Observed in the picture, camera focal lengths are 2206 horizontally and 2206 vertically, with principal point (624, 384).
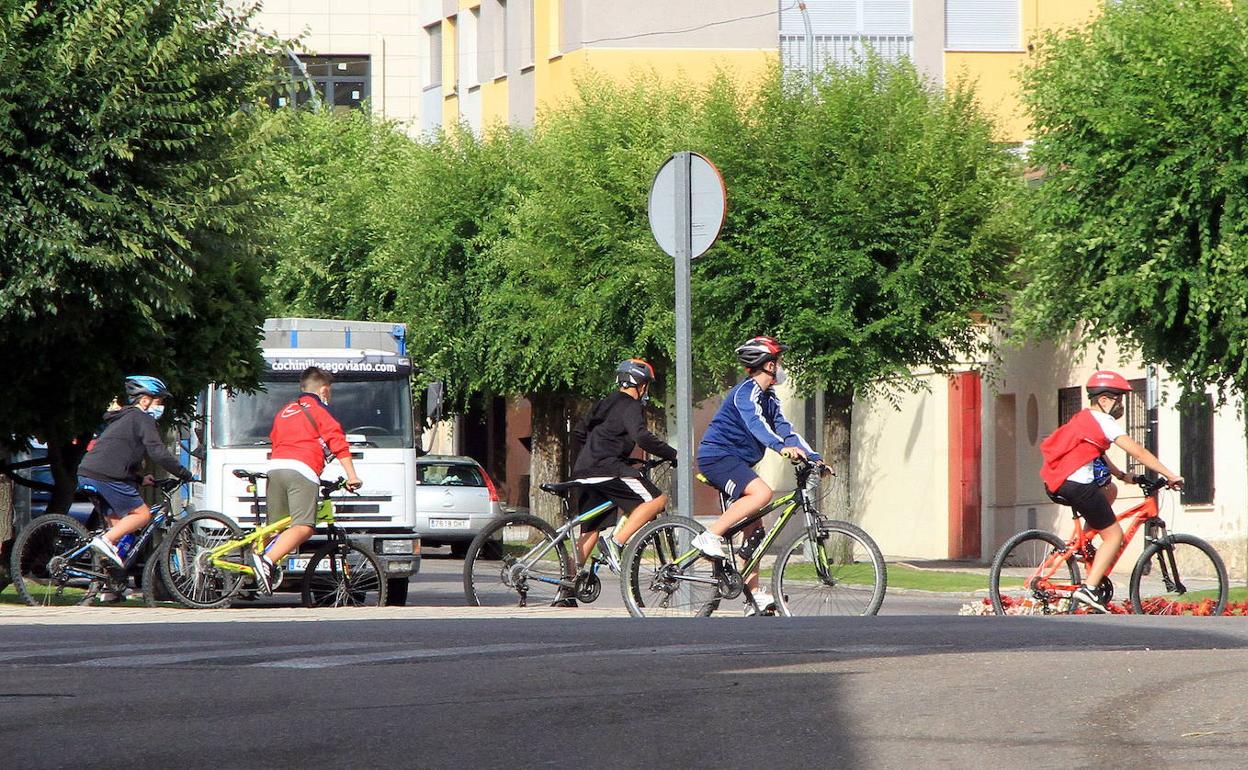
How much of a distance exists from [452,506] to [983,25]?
15.9 m

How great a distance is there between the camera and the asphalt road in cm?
673

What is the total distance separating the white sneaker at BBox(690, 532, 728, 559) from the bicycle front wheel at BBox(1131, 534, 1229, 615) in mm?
3071

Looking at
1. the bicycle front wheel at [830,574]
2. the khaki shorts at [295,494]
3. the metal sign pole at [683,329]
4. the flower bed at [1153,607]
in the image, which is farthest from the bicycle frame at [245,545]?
the flower bed at [1153,607]

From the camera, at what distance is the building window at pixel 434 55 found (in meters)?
51.5

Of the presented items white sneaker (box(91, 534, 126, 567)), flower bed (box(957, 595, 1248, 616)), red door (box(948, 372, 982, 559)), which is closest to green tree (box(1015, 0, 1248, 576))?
flower bed (box(957, 595, 1248, 616))

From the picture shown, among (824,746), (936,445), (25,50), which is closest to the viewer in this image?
(824,746)

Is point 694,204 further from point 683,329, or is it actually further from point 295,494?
point 295,494

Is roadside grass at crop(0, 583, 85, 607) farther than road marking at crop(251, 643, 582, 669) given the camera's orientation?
Yes

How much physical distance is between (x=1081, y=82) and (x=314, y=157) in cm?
3064

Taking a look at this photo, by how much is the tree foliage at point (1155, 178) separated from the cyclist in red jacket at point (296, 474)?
30.1 ft

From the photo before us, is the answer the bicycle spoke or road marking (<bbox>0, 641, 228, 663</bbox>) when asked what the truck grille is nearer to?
the bicycle spoke

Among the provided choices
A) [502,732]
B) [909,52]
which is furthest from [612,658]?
[909,52]

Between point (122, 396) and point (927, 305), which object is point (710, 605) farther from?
point (927, 305)

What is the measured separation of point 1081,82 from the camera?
2212 centimetres
